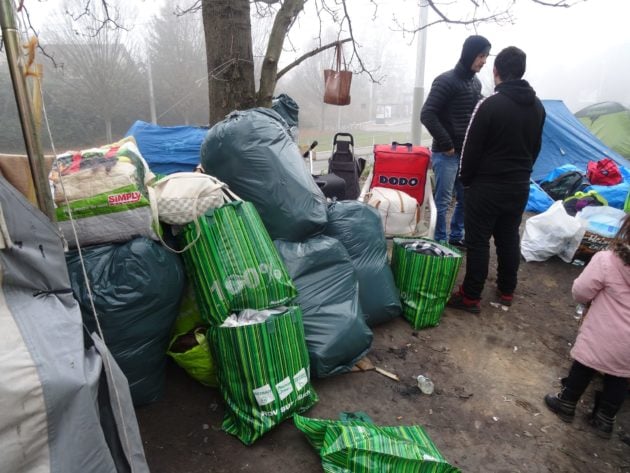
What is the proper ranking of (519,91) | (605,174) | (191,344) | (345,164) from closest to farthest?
(191,344), (519,91), (345,164), (605,174)

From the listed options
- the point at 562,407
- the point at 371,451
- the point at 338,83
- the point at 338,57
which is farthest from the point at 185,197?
the point at 338,57

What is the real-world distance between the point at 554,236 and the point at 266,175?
2791mm

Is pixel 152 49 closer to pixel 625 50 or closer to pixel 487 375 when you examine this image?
pixel 487 375

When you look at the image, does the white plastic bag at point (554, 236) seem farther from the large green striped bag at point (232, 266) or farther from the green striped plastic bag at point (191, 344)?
the green striped plastic bag at point (191, 344)

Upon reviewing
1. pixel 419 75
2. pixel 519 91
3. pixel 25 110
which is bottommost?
pixel 25 110

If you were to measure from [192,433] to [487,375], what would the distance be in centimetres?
151

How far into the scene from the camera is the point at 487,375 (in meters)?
2.21

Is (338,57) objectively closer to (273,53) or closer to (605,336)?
(273,53)

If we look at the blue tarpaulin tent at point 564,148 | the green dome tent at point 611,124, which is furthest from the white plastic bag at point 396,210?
Answer: the green dome tent at point 611,124

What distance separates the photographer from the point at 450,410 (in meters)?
1.95

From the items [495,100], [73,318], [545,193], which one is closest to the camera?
[73,318]

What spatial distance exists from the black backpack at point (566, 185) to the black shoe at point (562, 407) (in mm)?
3941

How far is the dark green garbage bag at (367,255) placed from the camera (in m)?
2.45

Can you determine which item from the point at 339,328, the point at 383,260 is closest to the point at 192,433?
the point at 339,328
